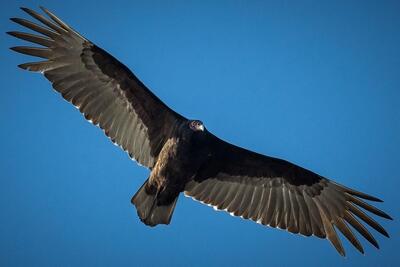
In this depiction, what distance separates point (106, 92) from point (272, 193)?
2741mm

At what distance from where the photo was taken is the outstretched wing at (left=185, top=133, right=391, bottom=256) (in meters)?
7.15

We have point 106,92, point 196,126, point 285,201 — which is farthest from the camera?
point 285,201

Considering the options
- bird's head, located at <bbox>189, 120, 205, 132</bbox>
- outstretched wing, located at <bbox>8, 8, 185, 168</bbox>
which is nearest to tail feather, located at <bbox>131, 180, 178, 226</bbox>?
outstretched wing, located at <bbox>8, 8, 185, 168</bbox>

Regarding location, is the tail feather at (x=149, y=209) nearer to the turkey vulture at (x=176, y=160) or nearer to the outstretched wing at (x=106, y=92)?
the turkey vulture at (x=176, y=160)

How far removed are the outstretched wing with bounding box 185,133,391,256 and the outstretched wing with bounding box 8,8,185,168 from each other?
832mm

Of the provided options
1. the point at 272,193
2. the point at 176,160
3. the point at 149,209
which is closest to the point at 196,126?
the point at 176,160

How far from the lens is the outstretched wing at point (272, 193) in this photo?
7.15 m

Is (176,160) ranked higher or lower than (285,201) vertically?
lower

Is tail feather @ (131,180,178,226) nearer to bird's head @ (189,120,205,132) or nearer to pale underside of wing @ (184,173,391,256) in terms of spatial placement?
pale underside of wing @ (184,173,391,256)

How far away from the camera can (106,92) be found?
23.4 ft

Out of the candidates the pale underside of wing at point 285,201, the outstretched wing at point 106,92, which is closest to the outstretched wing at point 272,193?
the pale underside of wing at point 285,201

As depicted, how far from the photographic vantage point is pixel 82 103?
698 cm

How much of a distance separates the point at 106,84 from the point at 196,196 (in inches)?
77.5

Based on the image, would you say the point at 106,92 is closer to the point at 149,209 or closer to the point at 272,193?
the point at 149,209
